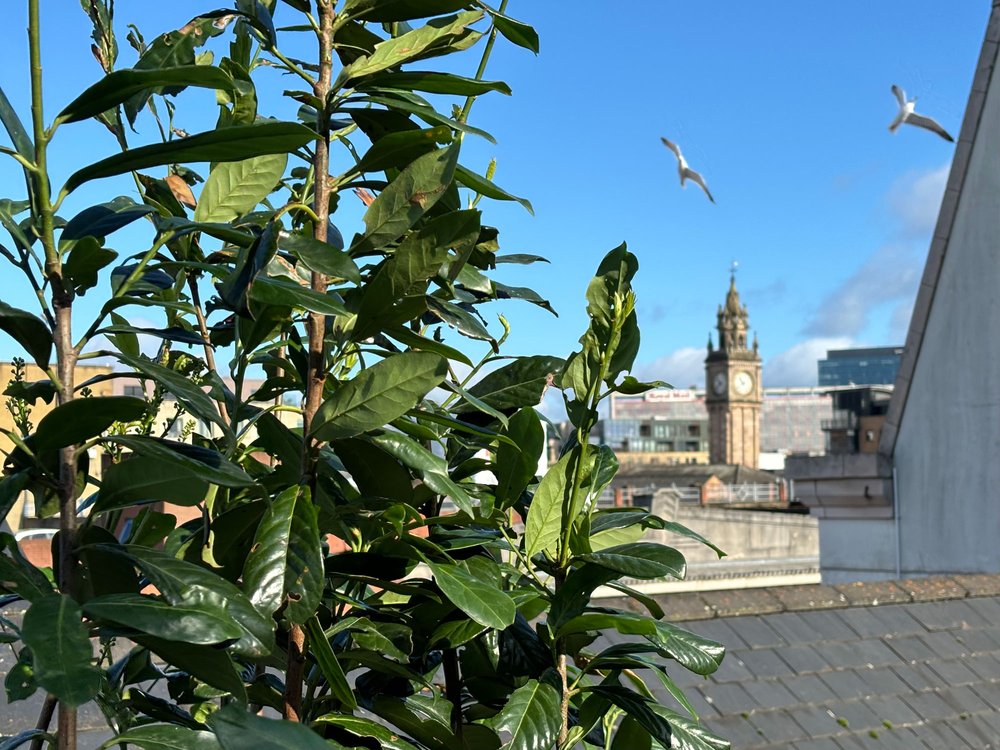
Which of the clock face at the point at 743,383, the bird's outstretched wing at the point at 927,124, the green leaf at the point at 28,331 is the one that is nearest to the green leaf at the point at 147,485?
the green leaf at the point at 28,331

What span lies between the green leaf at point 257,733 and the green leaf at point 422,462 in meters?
0.34

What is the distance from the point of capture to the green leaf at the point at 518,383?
150cm

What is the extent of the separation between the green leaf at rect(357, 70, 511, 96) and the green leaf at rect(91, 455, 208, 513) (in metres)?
0.52

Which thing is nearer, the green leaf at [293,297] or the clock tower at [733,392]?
the green leaf at [293,297]

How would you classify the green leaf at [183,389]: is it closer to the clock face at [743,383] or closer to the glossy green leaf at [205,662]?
the glossy green leaf at [205,662]

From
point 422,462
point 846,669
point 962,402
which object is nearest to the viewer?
point 422,462

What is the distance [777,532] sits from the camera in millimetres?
39500

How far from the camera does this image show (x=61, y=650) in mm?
930

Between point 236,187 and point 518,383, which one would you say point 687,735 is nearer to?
point 518,383

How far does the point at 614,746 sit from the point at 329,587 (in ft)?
1.66

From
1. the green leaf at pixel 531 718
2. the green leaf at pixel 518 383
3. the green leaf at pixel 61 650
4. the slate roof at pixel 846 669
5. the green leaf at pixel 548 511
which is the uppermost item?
the green leaf at pixel 518 383

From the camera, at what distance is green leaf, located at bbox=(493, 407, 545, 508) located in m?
1.41

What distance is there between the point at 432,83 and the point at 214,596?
66 cm

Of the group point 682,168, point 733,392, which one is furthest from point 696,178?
point 733,392
